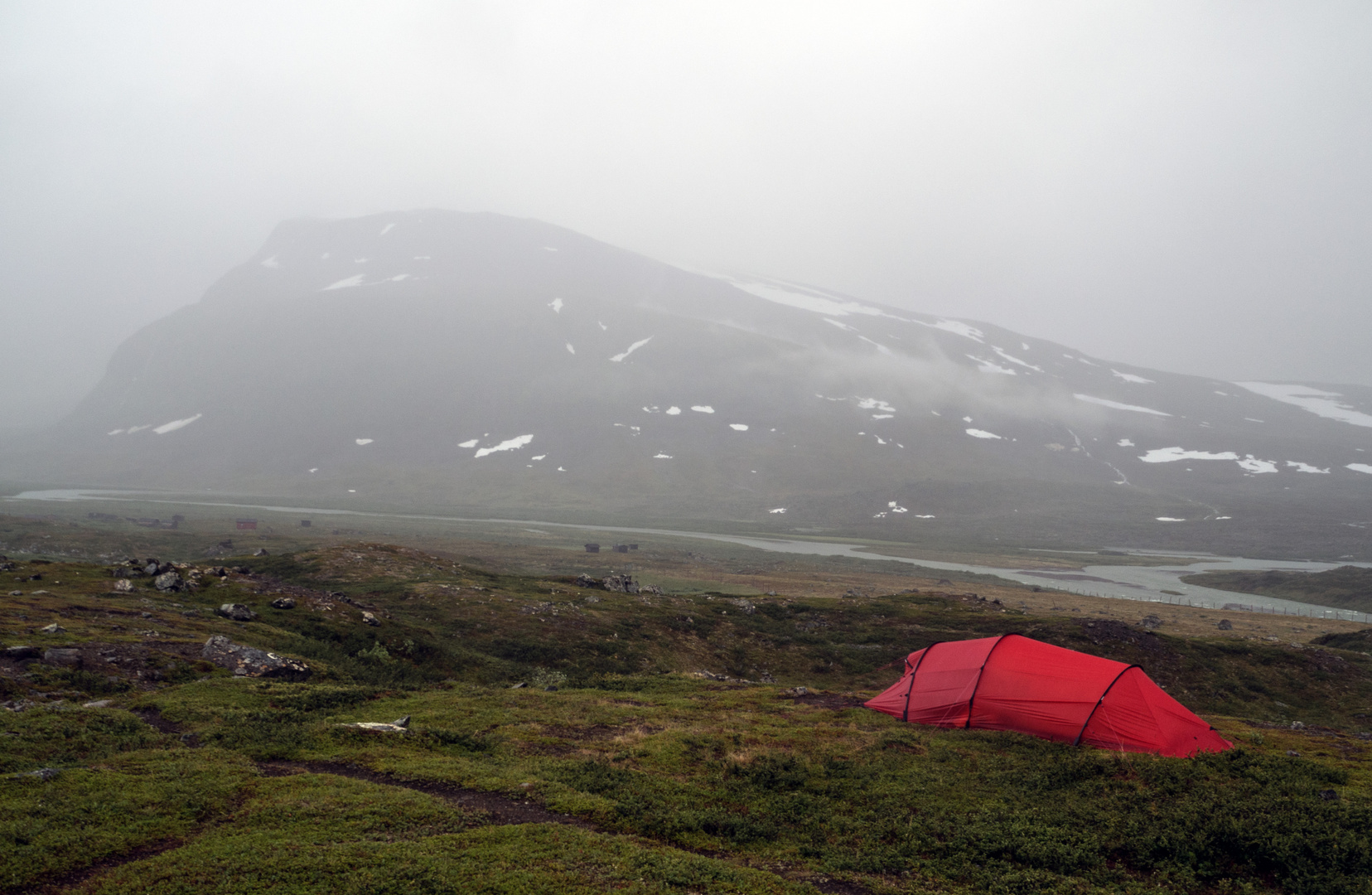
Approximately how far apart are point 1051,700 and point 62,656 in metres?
31.7

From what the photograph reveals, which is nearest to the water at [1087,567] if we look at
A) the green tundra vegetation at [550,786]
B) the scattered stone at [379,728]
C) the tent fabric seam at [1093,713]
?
the green tundra vegetation at [550,786]

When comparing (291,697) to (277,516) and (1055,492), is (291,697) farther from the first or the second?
(1055,492)

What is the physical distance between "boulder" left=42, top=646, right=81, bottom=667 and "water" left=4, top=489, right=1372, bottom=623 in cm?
10328

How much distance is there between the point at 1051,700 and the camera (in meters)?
21.0

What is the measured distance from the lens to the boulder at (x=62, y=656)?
2067 centimetres

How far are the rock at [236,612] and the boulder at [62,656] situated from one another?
8709 millimetres

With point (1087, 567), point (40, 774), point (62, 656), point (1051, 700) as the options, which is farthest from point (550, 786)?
point (1087, 567)

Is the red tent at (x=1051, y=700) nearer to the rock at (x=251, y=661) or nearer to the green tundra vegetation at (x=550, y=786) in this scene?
the green tundra vegetation at (x=550, y=786)

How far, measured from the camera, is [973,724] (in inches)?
862

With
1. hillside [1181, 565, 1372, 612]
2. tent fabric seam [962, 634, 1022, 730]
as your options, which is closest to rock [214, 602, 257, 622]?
tent fabric seam [962, 634, 1022, 730]

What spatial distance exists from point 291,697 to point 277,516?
13551cm

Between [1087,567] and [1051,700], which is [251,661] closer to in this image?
[1051,700]

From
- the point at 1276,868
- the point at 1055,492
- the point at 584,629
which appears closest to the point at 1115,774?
the point at 1276,868

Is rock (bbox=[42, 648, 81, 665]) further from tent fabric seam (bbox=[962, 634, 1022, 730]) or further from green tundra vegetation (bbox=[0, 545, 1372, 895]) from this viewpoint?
tent fabric seam (bbox=[962, 634, 1022, 730])
